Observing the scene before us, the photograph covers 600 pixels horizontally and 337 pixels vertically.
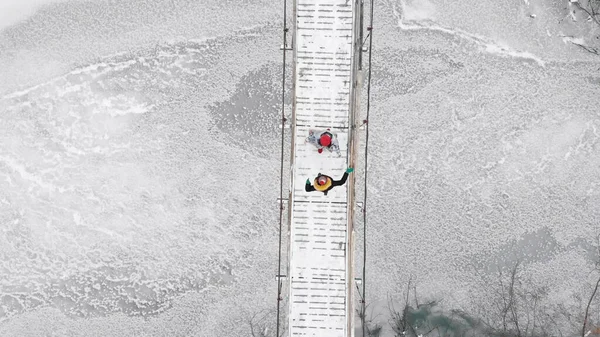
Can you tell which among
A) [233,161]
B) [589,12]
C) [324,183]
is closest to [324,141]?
[324,183]

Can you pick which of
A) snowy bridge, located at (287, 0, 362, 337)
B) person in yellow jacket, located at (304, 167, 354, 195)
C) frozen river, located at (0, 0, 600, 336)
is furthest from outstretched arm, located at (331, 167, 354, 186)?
frozen river, located at (0, 0, 600, 336)

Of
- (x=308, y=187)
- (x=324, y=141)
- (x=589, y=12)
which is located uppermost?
(x=589, y=12)

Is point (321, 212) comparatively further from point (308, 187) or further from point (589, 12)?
point (589, 12)

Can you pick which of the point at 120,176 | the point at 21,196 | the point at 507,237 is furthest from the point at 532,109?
the point at 21,196

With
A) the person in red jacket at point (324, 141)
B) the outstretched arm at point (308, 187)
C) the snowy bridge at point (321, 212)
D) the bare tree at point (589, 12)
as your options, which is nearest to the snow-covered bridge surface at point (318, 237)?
the snowy bridge at point (321, 212)

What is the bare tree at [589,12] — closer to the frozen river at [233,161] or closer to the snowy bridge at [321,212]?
the frozen river at [233,161]
